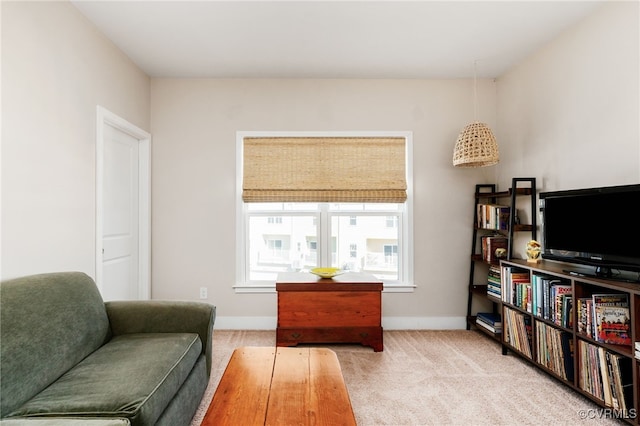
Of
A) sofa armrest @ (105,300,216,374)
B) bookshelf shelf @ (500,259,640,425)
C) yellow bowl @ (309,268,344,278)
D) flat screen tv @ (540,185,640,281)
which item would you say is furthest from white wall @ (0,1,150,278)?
flat screen tv @ (540,185,640,281)

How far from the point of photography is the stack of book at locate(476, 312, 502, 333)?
3.16m

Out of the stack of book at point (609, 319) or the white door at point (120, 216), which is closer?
the stack of book at point (609, 319)

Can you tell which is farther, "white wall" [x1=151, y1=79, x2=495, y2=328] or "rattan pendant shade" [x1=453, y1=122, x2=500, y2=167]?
"white wall" [x1=151, y1=79, x2=495, y2=328]

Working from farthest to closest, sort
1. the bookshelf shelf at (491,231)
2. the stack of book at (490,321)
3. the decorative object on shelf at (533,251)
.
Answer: the stack of book at (490,321) → the bookshelf shelf at (491,231) → the decorative object on shelf at (533,251)

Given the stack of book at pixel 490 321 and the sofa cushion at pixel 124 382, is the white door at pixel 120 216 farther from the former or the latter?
the stack of book at pixel 490 321

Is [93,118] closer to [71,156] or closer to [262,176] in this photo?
[71,156]

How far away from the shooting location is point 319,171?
11.9ft

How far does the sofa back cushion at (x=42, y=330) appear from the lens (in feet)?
4.67

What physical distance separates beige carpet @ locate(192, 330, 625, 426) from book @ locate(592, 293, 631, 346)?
477 mm

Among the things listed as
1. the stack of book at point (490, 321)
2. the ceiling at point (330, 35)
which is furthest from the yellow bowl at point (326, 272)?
the ceiling at point (330, 35)

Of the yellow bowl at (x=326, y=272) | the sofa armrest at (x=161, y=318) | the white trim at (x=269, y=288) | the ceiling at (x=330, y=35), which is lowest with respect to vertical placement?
the white trim at (x=269, y=288)

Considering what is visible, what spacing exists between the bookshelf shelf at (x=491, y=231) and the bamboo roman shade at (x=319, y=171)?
2.65 feet

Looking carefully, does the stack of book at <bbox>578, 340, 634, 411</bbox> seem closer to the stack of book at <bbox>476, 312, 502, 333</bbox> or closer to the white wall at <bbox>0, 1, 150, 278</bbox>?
the stack of book at <bbox>476, 312, 502, 333</bbox>

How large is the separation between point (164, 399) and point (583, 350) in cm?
238
